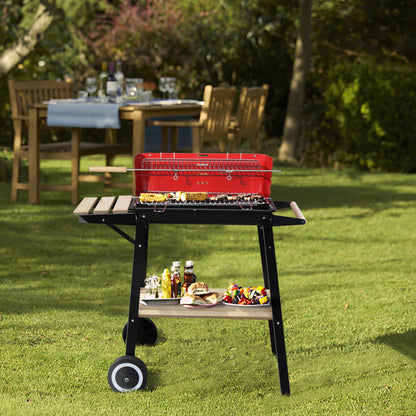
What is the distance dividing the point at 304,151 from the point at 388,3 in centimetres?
293

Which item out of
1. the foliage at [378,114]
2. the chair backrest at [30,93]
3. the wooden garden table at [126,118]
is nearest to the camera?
the wooden garden table at [126,118]

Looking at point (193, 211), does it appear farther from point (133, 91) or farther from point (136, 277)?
point (133, 91)

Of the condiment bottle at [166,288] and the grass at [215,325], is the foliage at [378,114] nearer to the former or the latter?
the grass at [215,325]

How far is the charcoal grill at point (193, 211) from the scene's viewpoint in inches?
122

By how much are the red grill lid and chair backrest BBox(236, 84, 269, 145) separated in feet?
15.5

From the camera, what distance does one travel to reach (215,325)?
4219 millimetres

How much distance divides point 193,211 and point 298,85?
9170 mm

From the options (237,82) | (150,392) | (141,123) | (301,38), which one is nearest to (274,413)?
(150,392)

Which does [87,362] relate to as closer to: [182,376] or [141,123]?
[182,376]

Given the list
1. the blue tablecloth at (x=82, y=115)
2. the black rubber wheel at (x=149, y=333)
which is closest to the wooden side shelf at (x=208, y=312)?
the black rubber wheel at (x=149, y=333)

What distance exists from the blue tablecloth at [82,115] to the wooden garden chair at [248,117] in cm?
155

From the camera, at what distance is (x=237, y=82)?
13727mm

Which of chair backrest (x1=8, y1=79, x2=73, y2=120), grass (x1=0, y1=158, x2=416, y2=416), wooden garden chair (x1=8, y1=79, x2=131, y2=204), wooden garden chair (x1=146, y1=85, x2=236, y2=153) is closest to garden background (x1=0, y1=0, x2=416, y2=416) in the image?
grass (x1=0, y1=158, x2=416, y2=416)

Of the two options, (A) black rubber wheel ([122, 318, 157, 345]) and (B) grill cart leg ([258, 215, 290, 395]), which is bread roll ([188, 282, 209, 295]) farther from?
(A) black rubber wheel ([122, 318, 157, 345])
